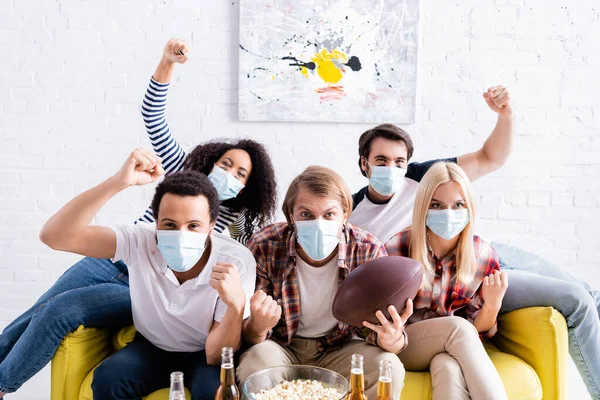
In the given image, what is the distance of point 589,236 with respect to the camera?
357 centimetres

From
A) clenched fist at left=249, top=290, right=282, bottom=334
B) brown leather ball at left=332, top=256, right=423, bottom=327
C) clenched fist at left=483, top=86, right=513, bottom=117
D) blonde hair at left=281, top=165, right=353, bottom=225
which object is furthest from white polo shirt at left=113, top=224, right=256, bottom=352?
clenched fist at left=483, top=86, right=513, bottom=117

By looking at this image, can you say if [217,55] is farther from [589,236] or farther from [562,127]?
[589,236]

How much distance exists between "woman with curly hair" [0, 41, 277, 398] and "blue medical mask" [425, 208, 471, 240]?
27.8 inches

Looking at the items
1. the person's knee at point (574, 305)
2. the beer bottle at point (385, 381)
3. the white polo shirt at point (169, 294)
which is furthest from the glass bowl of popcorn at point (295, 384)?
the person's knee at point (574, 305)

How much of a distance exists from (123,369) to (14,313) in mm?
2057

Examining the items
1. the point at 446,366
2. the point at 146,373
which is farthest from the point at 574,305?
the point at 146,373

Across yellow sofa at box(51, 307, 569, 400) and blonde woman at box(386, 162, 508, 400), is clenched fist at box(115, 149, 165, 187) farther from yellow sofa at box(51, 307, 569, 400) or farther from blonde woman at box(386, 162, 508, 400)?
blonde woman at box(386, 162, 508, 400)

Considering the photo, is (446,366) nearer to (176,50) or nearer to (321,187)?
(321,187)

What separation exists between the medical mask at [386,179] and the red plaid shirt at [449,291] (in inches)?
12.7

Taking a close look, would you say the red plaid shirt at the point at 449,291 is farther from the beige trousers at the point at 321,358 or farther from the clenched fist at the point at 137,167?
the clenched fist at the point at 137,167

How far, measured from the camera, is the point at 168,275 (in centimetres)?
193

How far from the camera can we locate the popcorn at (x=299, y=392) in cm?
138

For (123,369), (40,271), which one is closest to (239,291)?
(123,369)

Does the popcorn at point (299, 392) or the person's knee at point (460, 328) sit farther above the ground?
the person's knee at point (460, 328)
